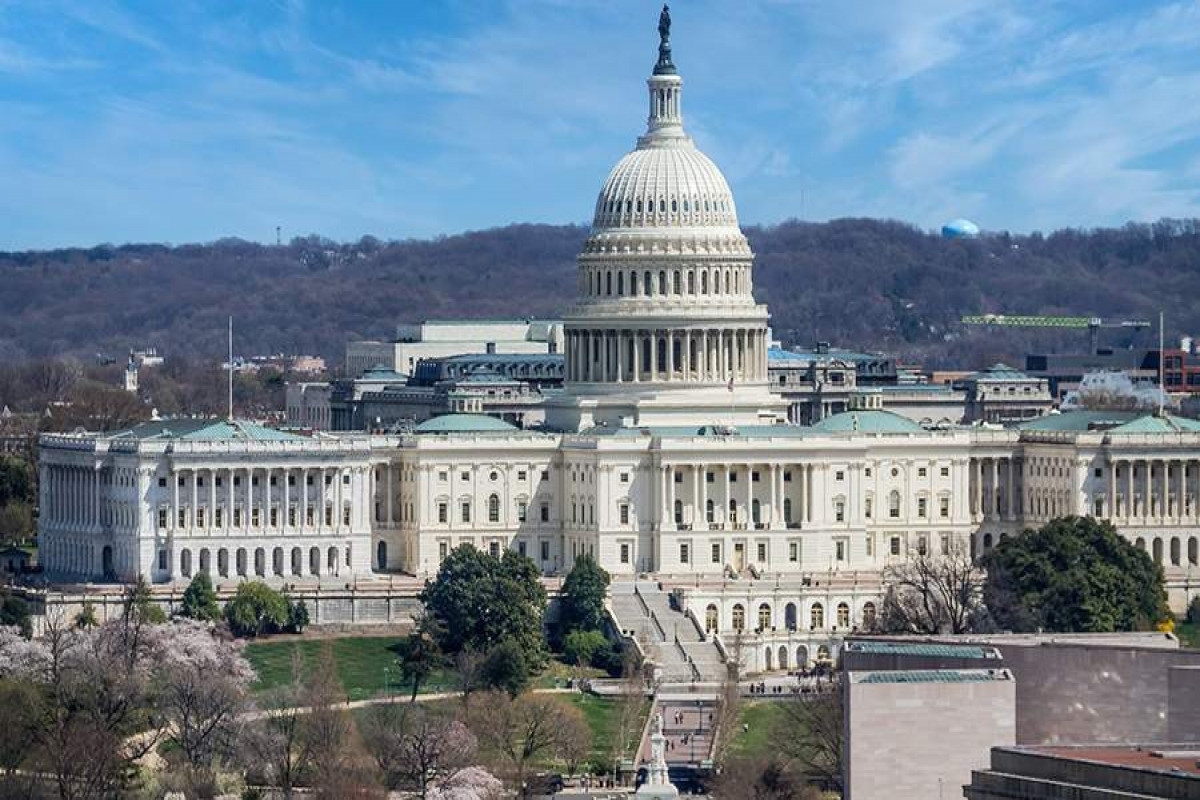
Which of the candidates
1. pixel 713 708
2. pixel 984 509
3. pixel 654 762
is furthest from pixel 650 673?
pixel 654 762

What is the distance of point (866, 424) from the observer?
610 feet

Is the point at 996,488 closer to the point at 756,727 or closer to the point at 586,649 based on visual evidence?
the point at 586,649

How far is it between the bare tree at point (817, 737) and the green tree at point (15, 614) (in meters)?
29.6

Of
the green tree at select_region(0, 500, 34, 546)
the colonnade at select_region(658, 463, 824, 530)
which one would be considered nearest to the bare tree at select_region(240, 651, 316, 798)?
the colonnade at select_region(658, 463, 824, 530)

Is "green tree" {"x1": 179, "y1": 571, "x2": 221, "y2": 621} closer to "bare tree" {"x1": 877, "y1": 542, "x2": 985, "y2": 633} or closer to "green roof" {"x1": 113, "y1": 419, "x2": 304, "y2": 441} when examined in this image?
"green roof" {"x1": 113, "y1": 419, "x2": 304, "y2": 441}

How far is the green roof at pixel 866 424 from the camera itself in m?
185

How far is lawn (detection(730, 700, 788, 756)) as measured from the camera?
137 m

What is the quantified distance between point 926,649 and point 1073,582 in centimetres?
3962

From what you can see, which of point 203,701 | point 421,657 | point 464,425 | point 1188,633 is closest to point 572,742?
point 203,701

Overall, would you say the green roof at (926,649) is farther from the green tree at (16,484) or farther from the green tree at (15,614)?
the green tree at (16,484)

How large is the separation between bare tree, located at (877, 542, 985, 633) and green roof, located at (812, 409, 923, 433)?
13121mm

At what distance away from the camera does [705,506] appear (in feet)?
584

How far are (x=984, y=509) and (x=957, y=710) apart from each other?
3014 inches

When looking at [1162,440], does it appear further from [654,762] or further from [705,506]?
[654,762]
